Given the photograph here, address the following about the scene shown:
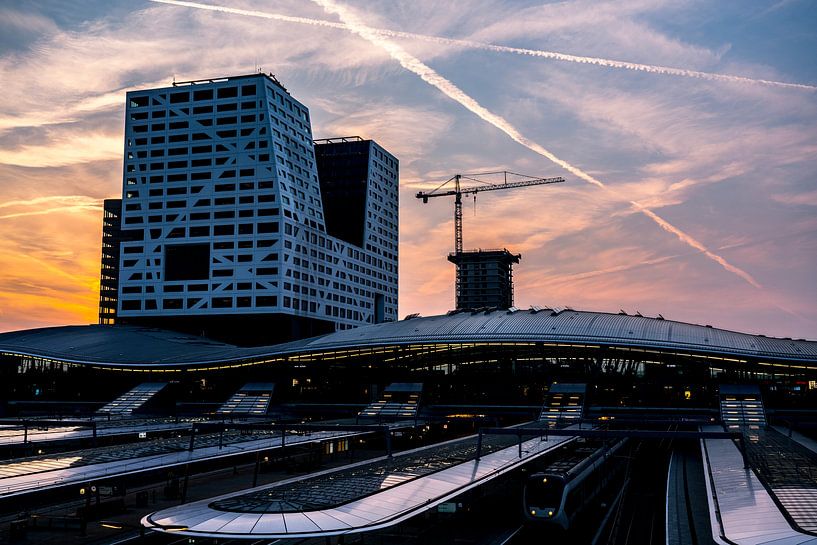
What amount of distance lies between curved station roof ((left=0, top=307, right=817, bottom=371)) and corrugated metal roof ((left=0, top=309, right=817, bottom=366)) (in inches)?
5.7

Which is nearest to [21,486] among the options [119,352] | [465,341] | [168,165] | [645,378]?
[465,341]

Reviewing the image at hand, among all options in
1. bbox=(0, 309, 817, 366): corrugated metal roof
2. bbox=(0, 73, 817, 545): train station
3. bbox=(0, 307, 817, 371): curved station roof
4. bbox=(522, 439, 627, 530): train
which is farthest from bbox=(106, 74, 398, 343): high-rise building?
bbox=(522, 439, 627, 530): train

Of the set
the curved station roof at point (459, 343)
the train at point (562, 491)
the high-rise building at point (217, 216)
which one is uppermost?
the high-rise building at point (217, 216)

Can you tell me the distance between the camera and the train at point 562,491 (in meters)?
49.3

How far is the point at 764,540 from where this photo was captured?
3016cm

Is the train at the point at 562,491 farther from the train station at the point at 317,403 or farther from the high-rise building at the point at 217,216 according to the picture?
the high-rise building at the point at 217,216

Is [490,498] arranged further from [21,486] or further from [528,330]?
[528,330]

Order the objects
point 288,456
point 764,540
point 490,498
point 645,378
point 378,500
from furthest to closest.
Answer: point 645,378
point 288,456
point 490,498
point 378,500
point 764,540

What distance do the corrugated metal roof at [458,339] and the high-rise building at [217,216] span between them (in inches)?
605

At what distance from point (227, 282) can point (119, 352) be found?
33013mm

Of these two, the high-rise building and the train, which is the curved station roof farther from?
the train

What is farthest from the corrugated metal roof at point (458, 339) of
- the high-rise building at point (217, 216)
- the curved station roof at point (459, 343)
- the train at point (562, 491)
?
the train at point (562, 491)

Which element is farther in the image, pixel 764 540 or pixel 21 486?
pixel 21 486

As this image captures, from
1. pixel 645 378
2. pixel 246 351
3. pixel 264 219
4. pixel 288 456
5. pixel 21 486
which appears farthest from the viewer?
pixel 264 219
